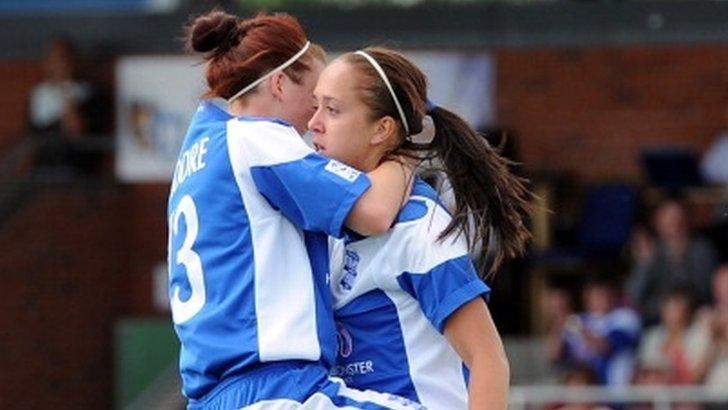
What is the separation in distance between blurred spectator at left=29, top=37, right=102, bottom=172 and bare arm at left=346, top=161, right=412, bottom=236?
33.2ft

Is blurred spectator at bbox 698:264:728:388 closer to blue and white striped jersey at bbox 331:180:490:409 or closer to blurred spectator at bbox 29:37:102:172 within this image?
blurred spectator at bbox 29:37:102:172

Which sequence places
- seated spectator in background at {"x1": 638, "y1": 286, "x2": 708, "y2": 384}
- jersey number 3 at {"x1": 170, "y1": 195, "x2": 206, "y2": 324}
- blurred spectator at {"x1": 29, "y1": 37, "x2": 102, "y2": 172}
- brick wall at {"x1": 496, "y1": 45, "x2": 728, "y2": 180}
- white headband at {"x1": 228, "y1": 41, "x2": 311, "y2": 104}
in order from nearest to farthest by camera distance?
jersey number 3 at {"x1": 170, "y1": 195, "x2": 206, "y2": 324}, white headband at {"x1": 228, "y1": 41, "x2": 311, "y2": 104}, seated spectator in background at {"x1": 638, "y1": 286, "x2": 708, "y2": 384}, blurred spectator at {"x1": 29, "y1": 37, "x2": 102, "y2": 172}, brick wall at {"x1": 496, "y1": 45, "x2": 728, "y2": 180}

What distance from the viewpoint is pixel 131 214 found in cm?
1573

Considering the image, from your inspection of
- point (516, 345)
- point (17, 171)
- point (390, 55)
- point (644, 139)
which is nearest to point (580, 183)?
point (644, 139)

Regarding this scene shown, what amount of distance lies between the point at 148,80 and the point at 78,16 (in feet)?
2.16

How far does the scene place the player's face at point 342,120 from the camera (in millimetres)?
4570

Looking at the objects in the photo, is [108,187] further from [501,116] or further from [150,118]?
[501,116]

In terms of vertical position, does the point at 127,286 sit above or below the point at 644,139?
below

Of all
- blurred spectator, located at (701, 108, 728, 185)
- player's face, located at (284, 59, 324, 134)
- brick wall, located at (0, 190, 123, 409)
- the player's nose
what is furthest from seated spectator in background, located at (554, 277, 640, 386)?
the player's nose

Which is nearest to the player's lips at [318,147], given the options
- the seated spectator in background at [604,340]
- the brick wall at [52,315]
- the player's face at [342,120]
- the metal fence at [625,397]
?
the player's face at [342,120]

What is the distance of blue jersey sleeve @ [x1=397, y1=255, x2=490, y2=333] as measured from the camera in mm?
4461

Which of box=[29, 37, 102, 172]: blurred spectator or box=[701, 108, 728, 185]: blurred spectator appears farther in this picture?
box=[29, 37, 102, 172]: blurred spectator

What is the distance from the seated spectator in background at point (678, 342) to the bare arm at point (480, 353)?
23.0 ft

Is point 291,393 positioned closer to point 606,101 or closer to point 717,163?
point 717,163
